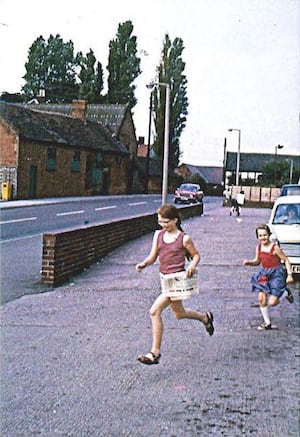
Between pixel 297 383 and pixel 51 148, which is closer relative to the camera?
pixel 51 148

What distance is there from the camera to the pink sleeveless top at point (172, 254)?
2.09 feet

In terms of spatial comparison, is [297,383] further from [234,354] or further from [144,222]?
[144,222]

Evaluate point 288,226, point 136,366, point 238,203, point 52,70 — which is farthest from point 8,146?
point 136,366

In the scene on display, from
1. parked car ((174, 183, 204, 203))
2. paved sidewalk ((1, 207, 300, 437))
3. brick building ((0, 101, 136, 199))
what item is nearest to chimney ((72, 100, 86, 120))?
brick building ((0, 101, 136, 199))

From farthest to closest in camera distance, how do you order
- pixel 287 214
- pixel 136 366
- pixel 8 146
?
pixel 136 366 → pixel 287 214 → pixel 8 146

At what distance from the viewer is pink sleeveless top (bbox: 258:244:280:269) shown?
2.82 feet

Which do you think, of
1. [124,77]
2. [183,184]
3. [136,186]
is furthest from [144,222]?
[124,77]

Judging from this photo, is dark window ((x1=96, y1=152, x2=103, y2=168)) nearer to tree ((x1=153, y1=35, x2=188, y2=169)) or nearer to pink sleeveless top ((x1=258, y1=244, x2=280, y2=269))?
tree ((x1=153, y1=35, x2=188, y2=169))

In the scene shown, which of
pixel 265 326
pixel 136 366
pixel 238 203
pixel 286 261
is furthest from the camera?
pixel 136 366

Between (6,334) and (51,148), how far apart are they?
1445 mm

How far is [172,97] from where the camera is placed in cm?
99

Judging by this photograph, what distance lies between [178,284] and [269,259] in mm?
257

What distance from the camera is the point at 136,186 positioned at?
1.16 m

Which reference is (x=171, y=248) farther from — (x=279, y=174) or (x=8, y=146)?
(x=279, y=174)
